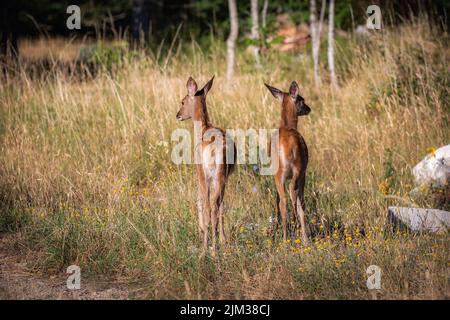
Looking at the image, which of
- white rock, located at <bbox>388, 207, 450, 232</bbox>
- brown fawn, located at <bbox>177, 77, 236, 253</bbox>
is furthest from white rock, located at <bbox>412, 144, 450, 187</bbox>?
brown fawn, located at <bbox>177, 77, 236, 253</bbox>

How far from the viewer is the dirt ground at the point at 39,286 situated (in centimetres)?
547

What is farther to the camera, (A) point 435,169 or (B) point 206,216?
(A) point 435,169

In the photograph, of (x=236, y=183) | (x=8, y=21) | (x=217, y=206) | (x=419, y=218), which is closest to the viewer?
(x=217, y=206)

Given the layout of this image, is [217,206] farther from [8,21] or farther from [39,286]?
[8,21]

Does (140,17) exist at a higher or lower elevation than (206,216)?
higher

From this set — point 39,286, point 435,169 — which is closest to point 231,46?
point 435,169

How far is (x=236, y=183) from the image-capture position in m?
7.56

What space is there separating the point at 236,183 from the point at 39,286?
261 centimetres

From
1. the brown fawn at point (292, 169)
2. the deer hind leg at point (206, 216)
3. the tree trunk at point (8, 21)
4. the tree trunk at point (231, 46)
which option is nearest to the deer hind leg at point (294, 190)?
the brown fawn at point (292, 169)

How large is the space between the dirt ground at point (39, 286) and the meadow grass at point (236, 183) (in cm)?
12

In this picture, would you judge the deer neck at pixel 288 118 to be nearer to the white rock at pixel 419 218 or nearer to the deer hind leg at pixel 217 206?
the deer hind leg at pixel 217 206

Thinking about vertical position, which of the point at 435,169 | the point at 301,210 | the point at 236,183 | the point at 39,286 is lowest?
the point at 39,286

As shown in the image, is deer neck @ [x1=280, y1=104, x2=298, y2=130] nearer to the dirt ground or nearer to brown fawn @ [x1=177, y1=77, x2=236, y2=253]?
brown fawn @ [x1=177, y1=77, x2=236, y2=253]

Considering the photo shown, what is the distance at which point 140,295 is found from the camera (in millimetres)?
5371
